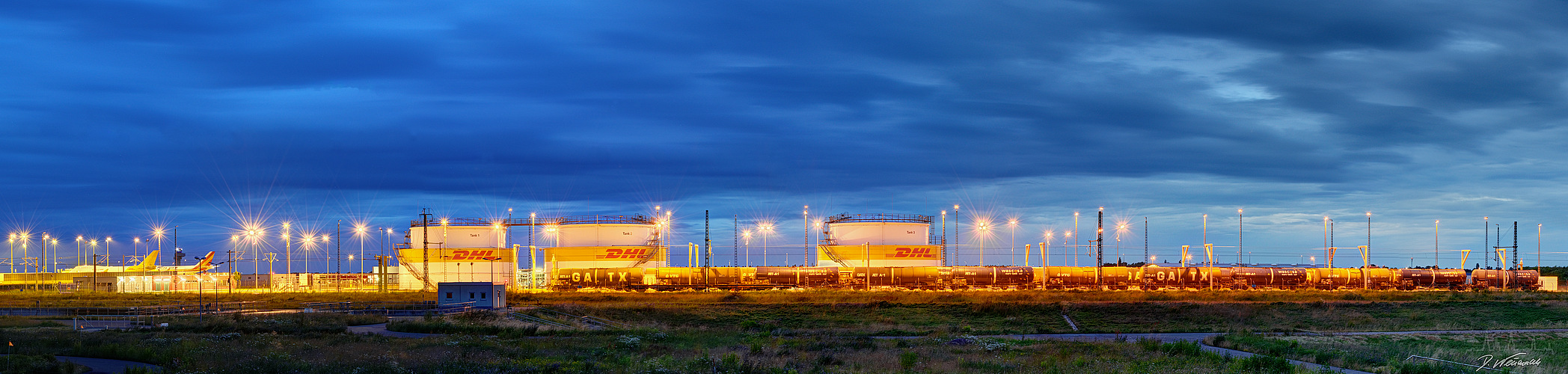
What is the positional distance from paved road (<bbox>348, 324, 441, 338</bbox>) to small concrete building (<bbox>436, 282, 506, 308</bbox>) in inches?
493

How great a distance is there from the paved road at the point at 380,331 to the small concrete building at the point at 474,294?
12.5 m

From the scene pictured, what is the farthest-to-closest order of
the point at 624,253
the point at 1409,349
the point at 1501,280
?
the point at 624,253 < the point at 1501,280 < the point at 1409,349

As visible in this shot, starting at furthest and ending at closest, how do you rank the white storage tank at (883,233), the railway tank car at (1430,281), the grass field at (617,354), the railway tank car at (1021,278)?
the white storage tank at (883,233), the railway tank car at (1430,281), the railway tank car at (1021,278), the grass field at (617,354)

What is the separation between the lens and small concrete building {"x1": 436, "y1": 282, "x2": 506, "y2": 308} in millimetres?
60031

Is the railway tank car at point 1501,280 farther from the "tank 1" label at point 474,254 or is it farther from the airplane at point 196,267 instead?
the airplane at point 196,267

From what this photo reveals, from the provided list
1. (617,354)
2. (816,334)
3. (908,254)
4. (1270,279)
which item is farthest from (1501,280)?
(617,354)

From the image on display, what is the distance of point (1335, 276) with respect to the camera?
3642 inches

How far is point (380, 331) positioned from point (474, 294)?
57.7 ft

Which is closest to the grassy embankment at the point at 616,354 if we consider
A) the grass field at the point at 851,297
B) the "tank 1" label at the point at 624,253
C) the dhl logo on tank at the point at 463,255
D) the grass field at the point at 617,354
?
the grass field at the point at 617,354

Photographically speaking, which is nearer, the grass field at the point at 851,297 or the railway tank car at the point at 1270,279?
the grass field at the point at 851,297

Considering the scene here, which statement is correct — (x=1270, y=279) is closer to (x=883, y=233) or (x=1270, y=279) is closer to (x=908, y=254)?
(x=908, y=254)

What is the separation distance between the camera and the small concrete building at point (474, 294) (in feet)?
197

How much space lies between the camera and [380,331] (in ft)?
140

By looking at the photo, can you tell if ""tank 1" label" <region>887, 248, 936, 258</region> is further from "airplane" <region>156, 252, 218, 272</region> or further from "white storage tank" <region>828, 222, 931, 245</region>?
"airplane" <region>156, 252, 218, 272</region>
